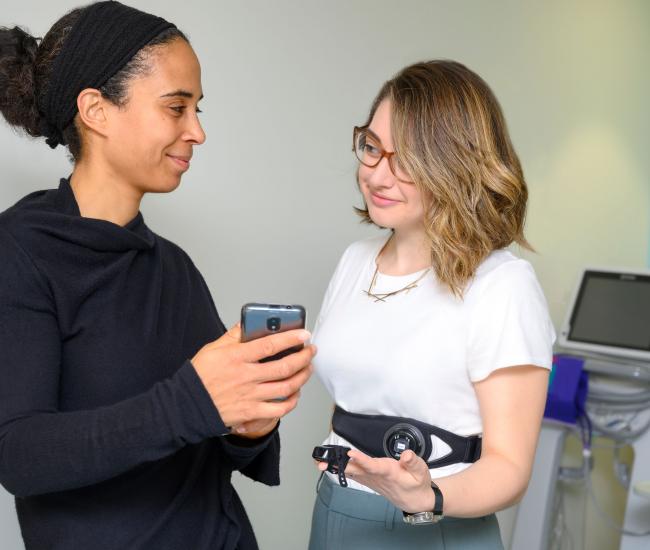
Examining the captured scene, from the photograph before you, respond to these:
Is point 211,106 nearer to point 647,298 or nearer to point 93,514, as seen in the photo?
point 93,514

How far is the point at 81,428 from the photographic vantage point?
35.8 inches

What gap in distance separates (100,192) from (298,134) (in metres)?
1.24

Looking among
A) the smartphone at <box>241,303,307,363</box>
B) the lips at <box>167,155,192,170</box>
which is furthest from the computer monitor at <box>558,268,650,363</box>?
the smartphone at <box>241,303,307,363</box>

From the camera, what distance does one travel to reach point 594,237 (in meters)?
3.73

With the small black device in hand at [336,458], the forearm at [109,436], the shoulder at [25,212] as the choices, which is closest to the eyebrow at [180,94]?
the shoulder at [25,212]

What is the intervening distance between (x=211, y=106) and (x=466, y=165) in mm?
997

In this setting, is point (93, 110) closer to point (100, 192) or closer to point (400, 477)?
point (100, 192)

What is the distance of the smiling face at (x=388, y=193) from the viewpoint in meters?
1.38

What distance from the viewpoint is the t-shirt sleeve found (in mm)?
1238

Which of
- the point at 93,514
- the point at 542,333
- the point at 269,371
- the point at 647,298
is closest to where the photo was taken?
the point at 269,371

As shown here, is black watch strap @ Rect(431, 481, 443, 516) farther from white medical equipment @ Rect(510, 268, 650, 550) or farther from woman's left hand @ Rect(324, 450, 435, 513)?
white medical equipment @ Rect(510, 268, 650, 550)

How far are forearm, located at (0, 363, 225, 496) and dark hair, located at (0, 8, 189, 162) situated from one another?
47 cm

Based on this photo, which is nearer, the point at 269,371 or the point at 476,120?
the point at 269,371

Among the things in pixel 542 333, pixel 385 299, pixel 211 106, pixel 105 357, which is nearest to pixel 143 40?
pixel 105 357
